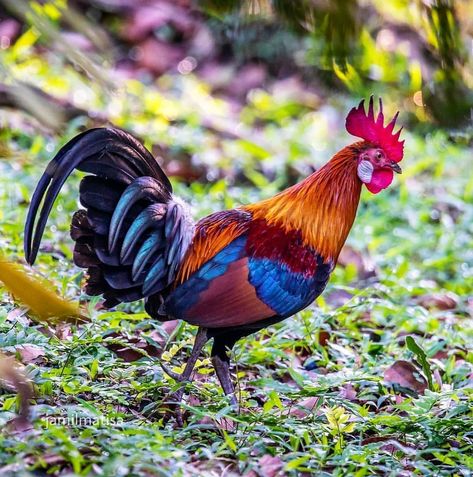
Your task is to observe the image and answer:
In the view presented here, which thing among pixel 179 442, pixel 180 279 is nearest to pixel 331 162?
pixel 180 279

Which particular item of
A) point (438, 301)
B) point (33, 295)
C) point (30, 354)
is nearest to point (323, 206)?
point (30, 354)

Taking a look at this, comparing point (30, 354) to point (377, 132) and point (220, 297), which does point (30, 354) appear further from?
point (377, 132)

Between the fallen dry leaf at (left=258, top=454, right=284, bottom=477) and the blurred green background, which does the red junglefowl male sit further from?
the fallen dry leaf at (left=258, top=454, right=284, bottom=477)

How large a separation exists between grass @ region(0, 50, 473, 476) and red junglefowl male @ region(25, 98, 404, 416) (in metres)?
0.28

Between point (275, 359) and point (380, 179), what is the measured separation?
1.03 meters

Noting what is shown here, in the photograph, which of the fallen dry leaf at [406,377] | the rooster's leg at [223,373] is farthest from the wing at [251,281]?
the fallen dry leaf at [406,377]

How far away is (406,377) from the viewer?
13.6 ft

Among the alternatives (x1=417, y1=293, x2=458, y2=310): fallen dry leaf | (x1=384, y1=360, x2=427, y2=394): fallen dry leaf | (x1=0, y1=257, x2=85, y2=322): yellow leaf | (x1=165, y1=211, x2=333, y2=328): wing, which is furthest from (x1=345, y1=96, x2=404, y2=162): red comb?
(x1=0, y1=257, x2=85, y2=322): yellow leaf

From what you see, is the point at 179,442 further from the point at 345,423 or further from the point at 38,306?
the point at 38,306

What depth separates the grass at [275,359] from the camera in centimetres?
298

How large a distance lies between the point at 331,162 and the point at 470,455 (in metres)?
1.38

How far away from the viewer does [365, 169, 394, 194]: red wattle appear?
3.91 meters

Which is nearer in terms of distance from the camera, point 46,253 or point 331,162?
point 331,162

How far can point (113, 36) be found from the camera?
9.62 m
